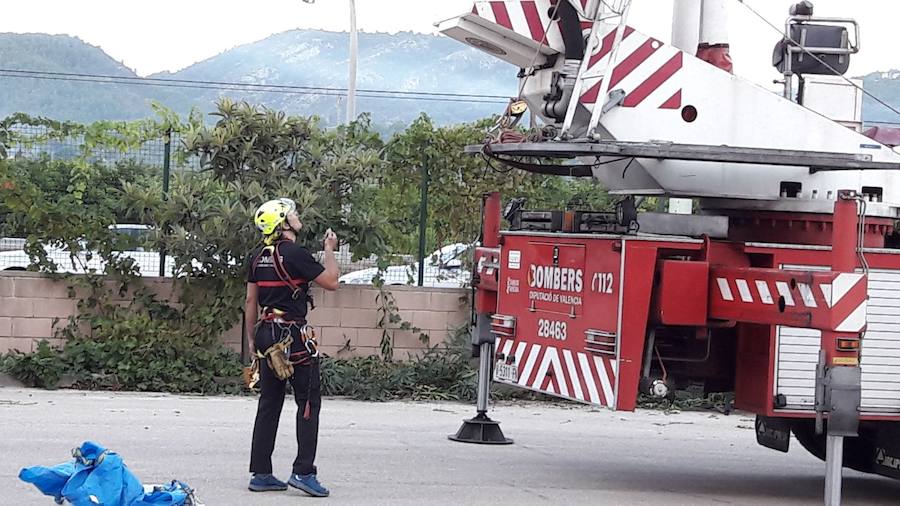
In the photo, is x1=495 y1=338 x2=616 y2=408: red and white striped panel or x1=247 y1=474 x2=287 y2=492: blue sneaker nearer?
x1=247 y1=474 x2=287 y2=492: blue sneaker

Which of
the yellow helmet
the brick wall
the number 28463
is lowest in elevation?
the brick wall

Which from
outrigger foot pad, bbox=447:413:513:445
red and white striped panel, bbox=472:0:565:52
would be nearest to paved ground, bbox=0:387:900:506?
outrigger foot pad, bbox=447:413:513:445

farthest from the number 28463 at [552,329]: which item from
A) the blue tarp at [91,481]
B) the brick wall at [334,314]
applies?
the brick wall at [334,314]

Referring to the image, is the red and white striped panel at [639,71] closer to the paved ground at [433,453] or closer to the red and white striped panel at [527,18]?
the red and white striped panel at [527,18]

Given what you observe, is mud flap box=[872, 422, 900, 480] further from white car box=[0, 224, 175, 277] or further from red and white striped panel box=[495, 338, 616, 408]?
white car box=[0, 224, 175, 277]

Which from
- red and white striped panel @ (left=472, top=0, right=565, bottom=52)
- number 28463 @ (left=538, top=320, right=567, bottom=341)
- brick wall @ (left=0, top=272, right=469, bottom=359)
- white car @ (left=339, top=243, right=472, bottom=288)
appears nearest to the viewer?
red and white striped panel @ (left=472, top=0, right=565, bottom=52)

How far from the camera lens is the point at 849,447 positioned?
408 inches

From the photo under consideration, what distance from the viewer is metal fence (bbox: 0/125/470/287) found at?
1512 centimetres

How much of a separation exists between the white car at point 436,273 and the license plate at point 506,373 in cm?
489

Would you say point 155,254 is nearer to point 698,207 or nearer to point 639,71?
point 698,207

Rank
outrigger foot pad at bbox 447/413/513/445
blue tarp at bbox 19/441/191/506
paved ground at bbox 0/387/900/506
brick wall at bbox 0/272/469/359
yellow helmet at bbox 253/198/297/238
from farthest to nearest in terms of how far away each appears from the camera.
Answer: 1. brick wall at bbox 0/272/469/359
2. outrigger foot pad at bbox 447/413/513/445
3. paved ground at bbox 0/387/900/506
4. yellow helmet at bbox 253/198/297/238
5. blue tarp at bbox 19/441/191/506

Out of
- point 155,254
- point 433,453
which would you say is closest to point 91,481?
point 433,453

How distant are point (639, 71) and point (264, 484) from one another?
12.0 feet

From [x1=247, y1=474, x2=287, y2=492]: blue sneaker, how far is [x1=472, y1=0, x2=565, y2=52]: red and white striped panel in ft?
11.0
